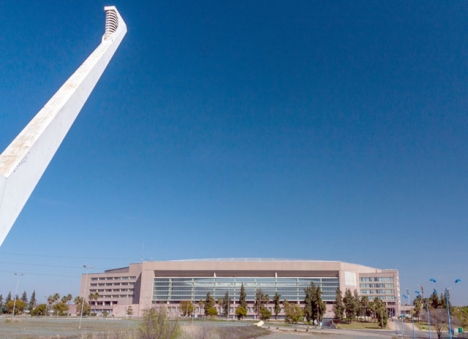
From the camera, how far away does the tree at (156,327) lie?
16.7 metres

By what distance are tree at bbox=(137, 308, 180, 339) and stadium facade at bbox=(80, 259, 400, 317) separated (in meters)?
91.5

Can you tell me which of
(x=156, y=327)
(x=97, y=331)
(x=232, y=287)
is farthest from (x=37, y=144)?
(x=232, y=287)

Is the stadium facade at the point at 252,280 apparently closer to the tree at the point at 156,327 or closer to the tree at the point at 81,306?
the tree at the point at 81,306

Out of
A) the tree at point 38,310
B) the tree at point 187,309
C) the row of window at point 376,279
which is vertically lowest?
the tree at point 38,310

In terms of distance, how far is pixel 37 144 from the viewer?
3.52 m

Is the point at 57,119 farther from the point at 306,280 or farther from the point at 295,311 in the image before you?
the point at 306,280

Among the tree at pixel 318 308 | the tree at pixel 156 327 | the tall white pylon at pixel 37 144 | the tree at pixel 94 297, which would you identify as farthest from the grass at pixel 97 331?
the tree at pixel 94 297

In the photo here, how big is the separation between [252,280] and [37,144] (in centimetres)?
10906

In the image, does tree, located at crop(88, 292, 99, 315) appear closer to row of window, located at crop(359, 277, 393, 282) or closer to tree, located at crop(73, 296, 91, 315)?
tree, located at crop(73, 296, 91, 315)

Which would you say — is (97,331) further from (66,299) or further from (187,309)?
(66,299)

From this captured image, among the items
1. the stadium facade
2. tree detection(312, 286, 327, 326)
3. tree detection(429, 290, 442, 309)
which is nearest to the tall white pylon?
tree detection(312, 286, 327, 326)

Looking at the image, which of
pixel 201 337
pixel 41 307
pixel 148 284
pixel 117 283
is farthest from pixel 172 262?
pixel 201 337

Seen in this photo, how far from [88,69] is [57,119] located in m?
1.10

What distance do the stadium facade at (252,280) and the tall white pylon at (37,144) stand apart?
105687 mm
